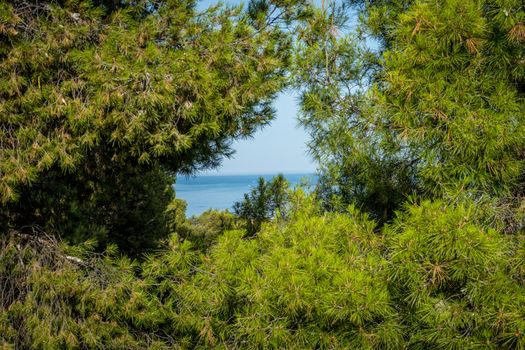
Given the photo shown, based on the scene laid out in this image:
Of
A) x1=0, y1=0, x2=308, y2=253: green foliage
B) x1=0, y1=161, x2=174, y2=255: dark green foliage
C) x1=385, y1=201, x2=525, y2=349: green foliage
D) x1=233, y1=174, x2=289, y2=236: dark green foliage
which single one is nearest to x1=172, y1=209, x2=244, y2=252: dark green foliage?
x1=233, y1=174, x2=289, y2=236: dark green foliage

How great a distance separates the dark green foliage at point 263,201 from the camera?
5805mm

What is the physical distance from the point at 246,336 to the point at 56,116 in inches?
75.2

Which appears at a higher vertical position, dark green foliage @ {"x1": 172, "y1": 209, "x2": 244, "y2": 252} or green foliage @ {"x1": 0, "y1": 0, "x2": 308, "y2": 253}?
green foliage @ {"x1": 0, "y1": 0, "x2": 308, "y2": 253}

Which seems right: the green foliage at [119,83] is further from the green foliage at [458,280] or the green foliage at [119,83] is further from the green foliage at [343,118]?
the green foliage at [458,280]

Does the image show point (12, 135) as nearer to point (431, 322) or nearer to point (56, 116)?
point (56, 116)

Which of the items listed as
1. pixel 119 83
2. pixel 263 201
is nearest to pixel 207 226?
pixel 263 201

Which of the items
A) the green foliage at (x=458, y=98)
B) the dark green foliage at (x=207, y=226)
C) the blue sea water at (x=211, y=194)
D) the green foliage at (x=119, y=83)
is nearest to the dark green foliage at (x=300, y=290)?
the green foliage at (x=458, y=98)

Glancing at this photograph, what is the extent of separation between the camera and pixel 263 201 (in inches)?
230

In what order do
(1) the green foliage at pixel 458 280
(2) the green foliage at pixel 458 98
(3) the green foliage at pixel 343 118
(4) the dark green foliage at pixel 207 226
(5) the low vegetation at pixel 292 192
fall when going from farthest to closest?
(4) the dark green foliage at pixel 207 226 < (3) the green foliage at pixel 343 118 < (2) the green foliage at pixel 458 98 < (5) the low vegetation at pixel 292 192 < (1) the green foliage at pixel 458 280

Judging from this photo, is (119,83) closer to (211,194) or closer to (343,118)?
(343,118)

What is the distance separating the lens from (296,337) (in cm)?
308

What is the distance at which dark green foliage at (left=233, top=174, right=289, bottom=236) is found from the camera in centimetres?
580

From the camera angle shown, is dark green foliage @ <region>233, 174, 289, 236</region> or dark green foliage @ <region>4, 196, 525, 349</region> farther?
dark green foliage @ <region>233, 174, 289, 236</region>

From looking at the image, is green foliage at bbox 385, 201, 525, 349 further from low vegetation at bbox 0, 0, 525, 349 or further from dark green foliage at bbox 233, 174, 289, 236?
dark green foliage at bbox 233, 174, 289, 236
